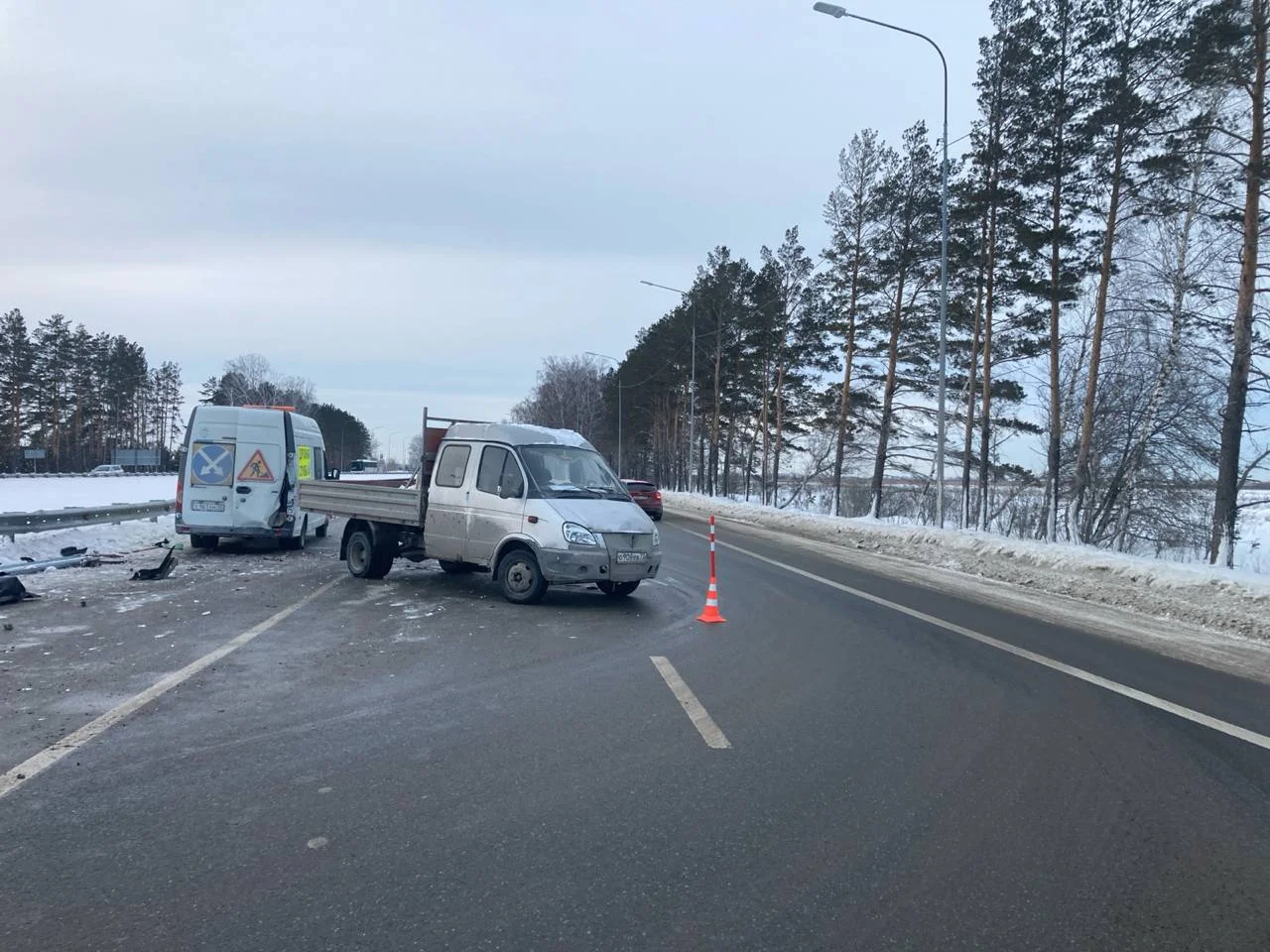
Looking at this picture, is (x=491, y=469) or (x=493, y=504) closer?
(x=493, y=504)

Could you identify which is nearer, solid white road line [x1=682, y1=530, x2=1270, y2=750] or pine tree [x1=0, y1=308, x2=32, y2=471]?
solid white road line [x1=682, y1=530, x2=1270, y2=750]

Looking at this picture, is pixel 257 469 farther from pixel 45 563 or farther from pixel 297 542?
pixel 45 563

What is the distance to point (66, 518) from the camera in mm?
16250

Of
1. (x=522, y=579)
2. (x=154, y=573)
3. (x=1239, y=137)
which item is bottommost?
(x=154, y=573)

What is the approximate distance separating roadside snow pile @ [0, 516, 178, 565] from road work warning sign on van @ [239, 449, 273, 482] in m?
1.93

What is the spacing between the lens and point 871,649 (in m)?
8.77

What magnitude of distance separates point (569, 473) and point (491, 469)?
1014 millimetres


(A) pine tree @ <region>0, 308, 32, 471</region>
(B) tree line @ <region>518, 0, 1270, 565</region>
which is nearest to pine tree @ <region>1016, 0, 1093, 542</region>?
(B) tree line @ <region>518, 0, 1270, 565</region>

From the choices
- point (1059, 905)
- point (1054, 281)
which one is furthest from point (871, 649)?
point (1054, 281)

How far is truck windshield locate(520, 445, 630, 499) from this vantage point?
11359mm

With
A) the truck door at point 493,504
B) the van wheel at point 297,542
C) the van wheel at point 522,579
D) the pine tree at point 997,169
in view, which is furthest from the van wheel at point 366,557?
the pine tree at point 997,169

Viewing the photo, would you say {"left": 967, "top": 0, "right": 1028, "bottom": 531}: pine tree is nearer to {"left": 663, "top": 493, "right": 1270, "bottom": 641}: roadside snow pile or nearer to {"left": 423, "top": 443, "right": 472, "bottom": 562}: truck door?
{"left": 663, "top": 493, "right": 1270, "bottom": 641}: roadside snow pile

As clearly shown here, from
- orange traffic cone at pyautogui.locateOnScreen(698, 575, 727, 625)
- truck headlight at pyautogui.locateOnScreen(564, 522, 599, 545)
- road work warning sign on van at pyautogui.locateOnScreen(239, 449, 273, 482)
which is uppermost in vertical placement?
Result: road work warning sign on van at pyautogui.locateOnScreen(239, 449, 273, 482)

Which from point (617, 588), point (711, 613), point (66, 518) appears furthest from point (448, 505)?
point (66, 518)
